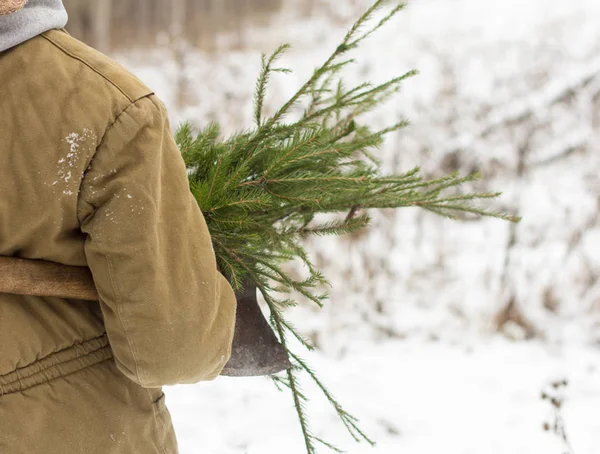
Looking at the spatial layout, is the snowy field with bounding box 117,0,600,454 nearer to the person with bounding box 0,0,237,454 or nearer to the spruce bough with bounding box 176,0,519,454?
the spruce bough with bounding box 176,0,519,454

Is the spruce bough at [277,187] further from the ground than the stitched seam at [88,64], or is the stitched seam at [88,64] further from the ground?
the stitched seam at [88,64]

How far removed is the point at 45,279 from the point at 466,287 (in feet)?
11.4

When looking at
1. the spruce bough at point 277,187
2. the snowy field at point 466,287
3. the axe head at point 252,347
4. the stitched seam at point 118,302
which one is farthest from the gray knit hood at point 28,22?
the snowy field at point 466,287

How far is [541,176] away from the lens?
174 inches

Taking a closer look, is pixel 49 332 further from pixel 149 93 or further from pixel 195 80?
pixel 195 80

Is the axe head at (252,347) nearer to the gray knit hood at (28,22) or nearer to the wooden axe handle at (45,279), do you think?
the wooden axe handle at (45,279)

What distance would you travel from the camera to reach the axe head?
1.55 meters

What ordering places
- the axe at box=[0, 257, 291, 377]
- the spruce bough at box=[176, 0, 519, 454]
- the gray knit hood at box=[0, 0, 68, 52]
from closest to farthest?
the gray knit hood at box=[0, 0, 68, 52] < the axe at box=[0, 257, 291, 377] < the spruce bough at box=[176, 0, 519, 454]

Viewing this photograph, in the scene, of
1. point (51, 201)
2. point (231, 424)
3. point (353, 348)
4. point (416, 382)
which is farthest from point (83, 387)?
point (353, 348)

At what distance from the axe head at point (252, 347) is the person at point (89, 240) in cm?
29

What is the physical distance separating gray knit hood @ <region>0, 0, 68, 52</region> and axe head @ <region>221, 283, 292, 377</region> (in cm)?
77

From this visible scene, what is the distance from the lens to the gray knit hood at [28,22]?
1.05 m

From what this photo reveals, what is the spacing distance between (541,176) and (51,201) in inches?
156

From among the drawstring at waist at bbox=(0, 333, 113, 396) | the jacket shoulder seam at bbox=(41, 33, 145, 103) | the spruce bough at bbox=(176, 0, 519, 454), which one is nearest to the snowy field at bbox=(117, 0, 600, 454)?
the spruce bough at bbox=(176, 0, 519, 454)
